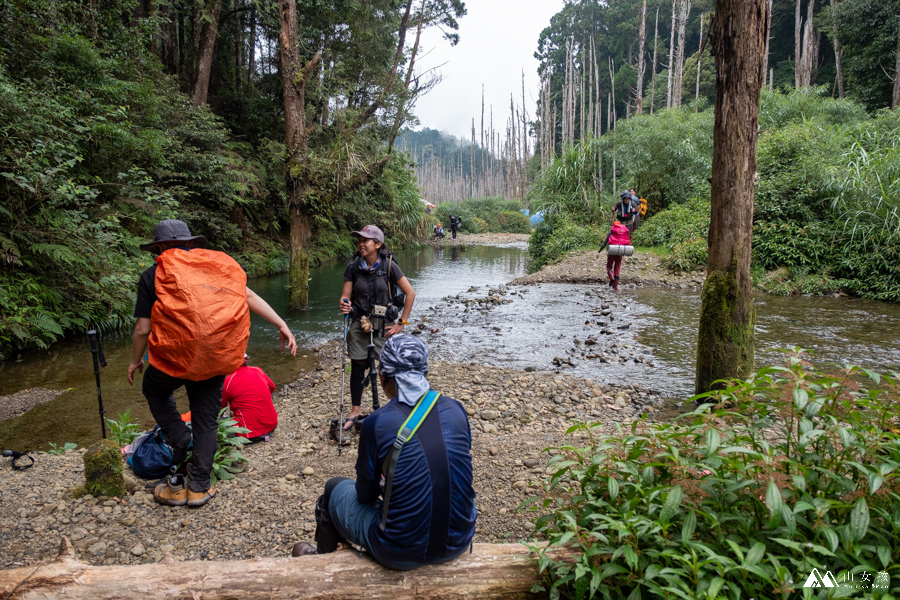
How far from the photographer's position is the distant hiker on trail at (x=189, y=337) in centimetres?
296

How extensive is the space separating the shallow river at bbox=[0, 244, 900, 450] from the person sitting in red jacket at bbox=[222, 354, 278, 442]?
1.75 m

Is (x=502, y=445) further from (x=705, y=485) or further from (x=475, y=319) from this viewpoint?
(x=475, y=319)

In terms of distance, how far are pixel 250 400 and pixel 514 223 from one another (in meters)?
42.2

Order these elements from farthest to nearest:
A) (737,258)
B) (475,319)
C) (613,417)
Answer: (475,319), (613,417), (737,258)

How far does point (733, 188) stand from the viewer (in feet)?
13.3

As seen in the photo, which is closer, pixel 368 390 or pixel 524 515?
pixel 524 515

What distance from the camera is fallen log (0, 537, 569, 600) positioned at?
201cm

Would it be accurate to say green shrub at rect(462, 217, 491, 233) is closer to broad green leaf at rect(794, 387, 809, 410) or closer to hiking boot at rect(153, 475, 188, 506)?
hiking boot at rect(153, 475, 188, 506)

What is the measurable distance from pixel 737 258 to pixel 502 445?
8.37ft

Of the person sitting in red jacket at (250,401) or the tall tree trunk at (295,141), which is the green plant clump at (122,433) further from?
the tall tree trunk at (295,141)

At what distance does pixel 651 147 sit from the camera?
2011cm

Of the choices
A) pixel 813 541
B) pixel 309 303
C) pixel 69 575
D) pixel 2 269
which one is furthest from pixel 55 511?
pixel 309 303

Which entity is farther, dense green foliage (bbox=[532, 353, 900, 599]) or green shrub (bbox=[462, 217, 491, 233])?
green shrub (bbox=[462, 217, 491, 233])
